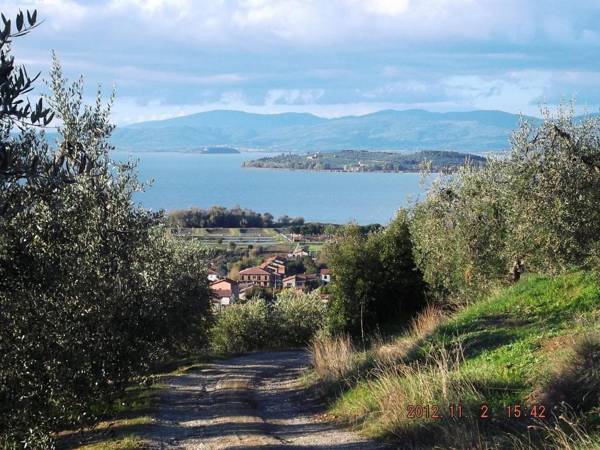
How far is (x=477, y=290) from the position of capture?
23.0 m

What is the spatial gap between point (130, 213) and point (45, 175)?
5.69 meters

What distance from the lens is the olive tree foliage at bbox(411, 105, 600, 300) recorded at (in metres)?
15.5

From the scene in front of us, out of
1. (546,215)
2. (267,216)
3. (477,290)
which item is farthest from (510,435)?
(267,216)

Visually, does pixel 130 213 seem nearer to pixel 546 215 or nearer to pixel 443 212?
pixel 546 215

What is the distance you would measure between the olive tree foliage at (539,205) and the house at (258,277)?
50.8 meters

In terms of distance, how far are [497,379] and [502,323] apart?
546 centimetres

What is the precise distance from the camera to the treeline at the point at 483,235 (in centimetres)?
1573

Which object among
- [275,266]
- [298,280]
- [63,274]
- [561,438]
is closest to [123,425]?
[63,274]

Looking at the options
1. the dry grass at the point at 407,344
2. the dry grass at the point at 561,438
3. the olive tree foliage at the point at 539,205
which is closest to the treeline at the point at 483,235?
the olive tree foliage at the point at 539,205

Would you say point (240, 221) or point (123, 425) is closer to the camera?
point (123, 425)

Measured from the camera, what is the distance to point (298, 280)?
70.7 metres
